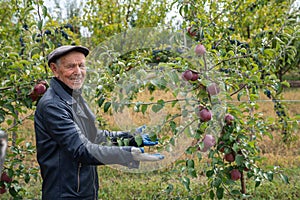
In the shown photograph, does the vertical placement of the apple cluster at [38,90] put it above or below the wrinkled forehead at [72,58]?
below

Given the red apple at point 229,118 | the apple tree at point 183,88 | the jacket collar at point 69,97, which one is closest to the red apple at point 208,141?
the apple tree at point 183,88

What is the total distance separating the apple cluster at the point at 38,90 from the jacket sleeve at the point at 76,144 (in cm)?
63

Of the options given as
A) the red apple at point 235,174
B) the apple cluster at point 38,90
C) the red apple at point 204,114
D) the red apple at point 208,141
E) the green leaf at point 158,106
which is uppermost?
the green leaf at point 158,106

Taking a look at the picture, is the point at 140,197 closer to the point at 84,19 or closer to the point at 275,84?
the point at 275,84

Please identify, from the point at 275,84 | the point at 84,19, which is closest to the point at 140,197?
the point at 275,84

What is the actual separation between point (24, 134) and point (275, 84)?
367 centimetres

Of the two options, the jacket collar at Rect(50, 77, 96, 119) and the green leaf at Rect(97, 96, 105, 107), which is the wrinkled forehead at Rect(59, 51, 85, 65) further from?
the green leaf at Rect(97, 96, 105, 107)

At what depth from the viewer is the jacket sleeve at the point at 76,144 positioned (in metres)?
1.22

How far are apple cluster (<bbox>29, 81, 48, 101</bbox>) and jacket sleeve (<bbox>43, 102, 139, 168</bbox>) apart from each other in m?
0.63

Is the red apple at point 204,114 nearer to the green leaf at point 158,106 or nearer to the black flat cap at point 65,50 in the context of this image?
the green leaf at point 158,106

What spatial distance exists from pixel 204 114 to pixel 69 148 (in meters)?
0.52

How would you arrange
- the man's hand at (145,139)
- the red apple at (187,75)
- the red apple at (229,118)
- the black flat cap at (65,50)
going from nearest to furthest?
the man's hand at (145,139), the red apple at (187,75), the black flat cap at (65,50), the red apple at (229,118)

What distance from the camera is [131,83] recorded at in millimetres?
1135

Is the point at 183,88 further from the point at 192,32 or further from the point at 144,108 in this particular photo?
the point at 192,32
